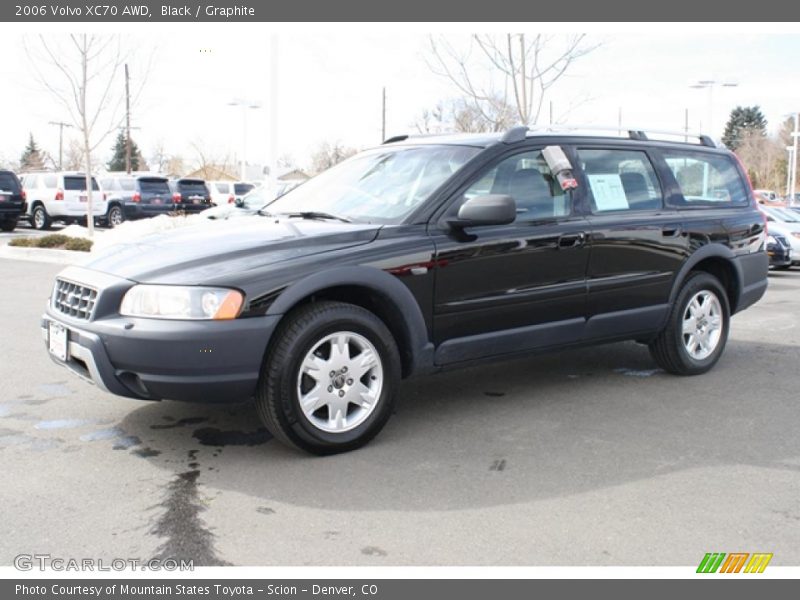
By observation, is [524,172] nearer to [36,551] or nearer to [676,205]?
[676,205]

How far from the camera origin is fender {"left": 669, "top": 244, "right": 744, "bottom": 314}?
5906 millimetres

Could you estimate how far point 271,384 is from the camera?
4.05 meters

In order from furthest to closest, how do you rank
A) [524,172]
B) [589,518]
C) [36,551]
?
1. [524,172]
2. [589,518]
3. [36,551]

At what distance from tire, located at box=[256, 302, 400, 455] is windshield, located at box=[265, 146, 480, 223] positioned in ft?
2.54

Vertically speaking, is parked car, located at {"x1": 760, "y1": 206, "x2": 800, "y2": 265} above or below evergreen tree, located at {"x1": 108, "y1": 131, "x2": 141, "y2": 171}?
below

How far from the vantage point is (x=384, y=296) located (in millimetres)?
4449

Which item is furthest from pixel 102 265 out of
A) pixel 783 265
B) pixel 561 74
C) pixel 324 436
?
pixel 783 265

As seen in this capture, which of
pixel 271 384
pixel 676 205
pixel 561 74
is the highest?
pixel 561 74

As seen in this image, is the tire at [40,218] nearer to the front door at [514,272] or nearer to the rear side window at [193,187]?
the rear side window at [193,187]

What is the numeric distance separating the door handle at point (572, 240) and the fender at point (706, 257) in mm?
1046

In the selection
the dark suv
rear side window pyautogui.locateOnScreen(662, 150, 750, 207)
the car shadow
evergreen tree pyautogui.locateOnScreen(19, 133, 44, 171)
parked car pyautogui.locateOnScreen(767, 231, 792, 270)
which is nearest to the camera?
the car shadow

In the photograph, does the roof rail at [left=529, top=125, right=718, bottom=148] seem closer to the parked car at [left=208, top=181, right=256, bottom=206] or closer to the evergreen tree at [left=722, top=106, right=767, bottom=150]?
the parked car at [left=208, top=181, right=256, bottom=206]

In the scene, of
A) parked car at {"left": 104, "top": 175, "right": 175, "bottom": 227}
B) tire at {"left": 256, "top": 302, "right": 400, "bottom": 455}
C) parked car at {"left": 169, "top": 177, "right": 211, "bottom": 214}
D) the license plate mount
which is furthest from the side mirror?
parked car at {"left": 169, "top": 177, "right": 211, "bottom": 214}

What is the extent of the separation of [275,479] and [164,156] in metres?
82.3
